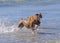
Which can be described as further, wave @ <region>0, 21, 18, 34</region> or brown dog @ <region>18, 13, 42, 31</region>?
wave @ <region>0, 21, 18, 34</region>

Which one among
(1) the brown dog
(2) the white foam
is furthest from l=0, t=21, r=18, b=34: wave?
(1) the brown dog

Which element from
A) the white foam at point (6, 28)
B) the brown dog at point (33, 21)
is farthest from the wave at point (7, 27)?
the brown dog at point (33, 21)

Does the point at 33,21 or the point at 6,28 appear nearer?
the point at 33,21

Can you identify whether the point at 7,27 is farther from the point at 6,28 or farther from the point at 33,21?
the point at 33,21

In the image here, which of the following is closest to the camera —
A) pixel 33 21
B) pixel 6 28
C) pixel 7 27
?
pixel 33 21

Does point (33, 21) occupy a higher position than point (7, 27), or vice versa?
point (33, 21)

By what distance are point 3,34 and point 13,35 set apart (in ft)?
1.81

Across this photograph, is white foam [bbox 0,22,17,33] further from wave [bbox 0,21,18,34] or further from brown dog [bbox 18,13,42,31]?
brown dog [bbox 18,13,42,31]

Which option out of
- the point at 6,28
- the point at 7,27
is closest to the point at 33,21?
the point at 6,28

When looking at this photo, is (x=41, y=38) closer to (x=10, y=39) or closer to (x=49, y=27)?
(x=10, y=39)

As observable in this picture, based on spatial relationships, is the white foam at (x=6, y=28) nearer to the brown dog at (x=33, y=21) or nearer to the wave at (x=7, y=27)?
the wave at (x=7, y=27)

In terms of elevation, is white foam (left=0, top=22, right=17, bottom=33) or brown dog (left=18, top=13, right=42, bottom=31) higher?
brown dog (left=18, top=13, right=42, bottom=31)

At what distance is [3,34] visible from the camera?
1220cm

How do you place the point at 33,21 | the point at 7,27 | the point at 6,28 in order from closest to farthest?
the point at 33,21 < the point at 6,28 < the point at 7,27
